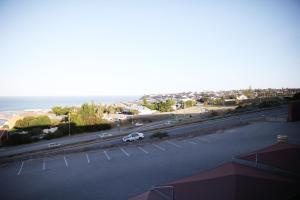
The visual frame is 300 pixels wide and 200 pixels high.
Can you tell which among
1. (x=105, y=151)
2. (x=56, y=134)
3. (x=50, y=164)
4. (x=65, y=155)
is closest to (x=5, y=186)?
(x=50, y=164)

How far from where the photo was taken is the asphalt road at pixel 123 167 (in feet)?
51.4

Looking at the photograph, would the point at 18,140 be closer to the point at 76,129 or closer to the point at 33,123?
the point at 76,129

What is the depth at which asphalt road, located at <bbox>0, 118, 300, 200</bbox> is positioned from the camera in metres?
15.7

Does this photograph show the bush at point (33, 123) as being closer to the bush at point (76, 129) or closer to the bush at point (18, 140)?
the bush at point (76, 129)

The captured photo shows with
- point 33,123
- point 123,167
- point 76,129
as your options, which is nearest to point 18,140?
point 76,129

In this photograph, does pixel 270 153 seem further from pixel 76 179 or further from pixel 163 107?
pixel 163 107

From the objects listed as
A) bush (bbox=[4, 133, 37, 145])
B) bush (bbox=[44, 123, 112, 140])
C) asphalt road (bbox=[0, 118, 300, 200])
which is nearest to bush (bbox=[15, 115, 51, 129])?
bush (bbox=[44, 123, 112, 140])

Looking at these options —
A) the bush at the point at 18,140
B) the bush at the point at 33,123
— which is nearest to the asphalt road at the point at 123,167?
the bush at the point at 18,140

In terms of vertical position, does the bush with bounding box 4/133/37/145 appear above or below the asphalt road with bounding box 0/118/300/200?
below

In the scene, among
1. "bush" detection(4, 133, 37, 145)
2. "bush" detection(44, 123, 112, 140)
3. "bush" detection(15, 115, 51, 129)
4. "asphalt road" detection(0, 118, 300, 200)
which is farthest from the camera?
"bush" detection(15, 115, 51, 129)

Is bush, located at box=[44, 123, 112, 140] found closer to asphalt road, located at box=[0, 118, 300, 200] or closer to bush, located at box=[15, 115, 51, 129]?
bush, located at box=[15, 115, 51, 129]

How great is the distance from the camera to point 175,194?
32.7 ft

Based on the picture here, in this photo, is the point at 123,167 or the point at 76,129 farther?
the point at 76,129

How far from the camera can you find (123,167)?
19.4 meters
